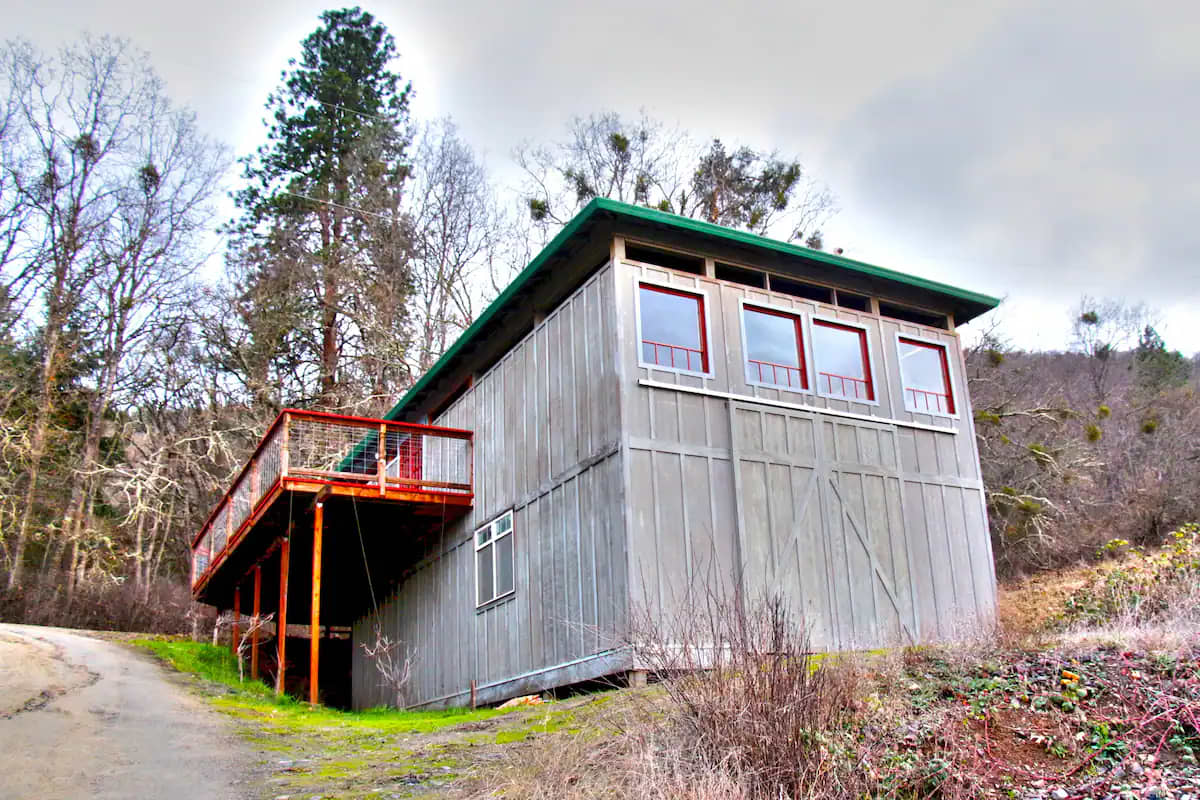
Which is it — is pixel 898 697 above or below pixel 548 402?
below

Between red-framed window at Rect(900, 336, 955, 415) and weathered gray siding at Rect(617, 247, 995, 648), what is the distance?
0.20m

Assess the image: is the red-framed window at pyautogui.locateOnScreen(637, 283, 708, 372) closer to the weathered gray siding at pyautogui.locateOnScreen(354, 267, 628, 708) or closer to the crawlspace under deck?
the weathered gray siding at pyautogui.locateOnScreen(354, 267, 628, 708)

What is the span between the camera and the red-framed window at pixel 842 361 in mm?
13461

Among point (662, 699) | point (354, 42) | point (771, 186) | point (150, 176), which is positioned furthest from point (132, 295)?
point (662, 699)

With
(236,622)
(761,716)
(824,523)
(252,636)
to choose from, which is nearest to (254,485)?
(236,622)

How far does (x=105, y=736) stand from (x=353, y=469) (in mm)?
11977

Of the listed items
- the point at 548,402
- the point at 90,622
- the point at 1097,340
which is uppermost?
the point at 1097,340

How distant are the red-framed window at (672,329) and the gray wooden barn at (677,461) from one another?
0.03 metres

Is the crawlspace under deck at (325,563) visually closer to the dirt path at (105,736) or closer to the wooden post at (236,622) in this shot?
the wooden post at (236,622)

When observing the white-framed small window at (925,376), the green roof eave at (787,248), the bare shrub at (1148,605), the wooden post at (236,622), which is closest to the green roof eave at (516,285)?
the green roof eave at (787,248)

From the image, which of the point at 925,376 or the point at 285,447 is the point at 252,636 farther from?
the point at 925,376

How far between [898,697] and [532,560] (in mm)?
7066

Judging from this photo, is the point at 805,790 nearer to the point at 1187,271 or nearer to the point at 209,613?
the point at 209,613

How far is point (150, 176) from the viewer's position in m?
30.5
